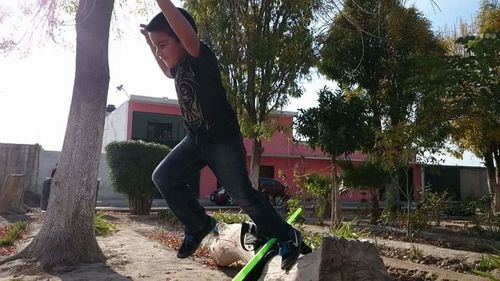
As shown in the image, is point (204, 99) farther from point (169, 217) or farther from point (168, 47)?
point (169, 217)

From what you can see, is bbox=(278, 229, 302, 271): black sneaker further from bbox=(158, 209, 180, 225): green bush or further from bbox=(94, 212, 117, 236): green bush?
bbox=(158, 209, 180, 225): green bush

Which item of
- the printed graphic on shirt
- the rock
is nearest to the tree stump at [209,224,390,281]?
the printed graphic on shirt

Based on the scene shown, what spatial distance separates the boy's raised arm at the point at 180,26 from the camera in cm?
289

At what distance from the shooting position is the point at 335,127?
40.7 ft

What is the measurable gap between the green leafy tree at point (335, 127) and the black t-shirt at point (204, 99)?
29.6 ft

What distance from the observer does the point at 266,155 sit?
1403 inches

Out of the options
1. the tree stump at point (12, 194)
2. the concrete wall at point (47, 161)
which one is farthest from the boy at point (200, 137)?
the concrete wall at point (47, 161)

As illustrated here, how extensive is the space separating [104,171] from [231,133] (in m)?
28.9

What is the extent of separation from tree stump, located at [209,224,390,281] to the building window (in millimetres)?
29381

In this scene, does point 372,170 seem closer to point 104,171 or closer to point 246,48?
point 246,48

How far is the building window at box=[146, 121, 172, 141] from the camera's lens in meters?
32.6

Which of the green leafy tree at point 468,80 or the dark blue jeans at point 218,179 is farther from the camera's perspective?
the green leafy tree at point 468,80

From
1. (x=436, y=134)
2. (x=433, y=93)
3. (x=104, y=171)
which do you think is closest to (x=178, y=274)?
(x=433, y=93)

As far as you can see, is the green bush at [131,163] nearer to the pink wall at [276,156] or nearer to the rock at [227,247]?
the rock at [227,247]
